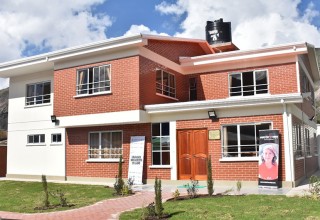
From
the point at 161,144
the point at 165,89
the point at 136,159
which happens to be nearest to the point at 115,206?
the point at 136,159

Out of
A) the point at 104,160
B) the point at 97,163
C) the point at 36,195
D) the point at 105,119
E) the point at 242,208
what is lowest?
the point at 36,195

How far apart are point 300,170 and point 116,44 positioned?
32.4 ft

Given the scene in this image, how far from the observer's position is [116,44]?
17.2 meters

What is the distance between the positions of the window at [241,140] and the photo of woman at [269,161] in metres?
0.51

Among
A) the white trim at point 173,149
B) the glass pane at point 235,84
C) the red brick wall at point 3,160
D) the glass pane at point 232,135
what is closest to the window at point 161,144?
the white trim at point 173,149

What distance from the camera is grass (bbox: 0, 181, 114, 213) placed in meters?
12.5

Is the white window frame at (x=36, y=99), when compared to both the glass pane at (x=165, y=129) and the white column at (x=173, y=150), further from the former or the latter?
the white column at (x=173, y=150)

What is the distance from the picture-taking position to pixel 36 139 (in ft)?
70.5

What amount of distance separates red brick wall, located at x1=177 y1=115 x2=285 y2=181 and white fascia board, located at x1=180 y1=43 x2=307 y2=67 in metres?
4.64

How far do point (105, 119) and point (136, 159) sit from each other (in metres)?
2.39

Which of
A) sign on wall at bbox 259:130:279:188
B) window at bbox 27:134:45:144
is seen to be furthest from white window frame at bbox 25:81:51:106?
sign on wall at bbox 259:130:279:188

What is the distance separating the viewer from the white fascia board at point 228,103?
14539mm

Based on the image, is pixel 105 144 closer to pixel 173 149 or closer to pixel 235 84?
pixel 173 149

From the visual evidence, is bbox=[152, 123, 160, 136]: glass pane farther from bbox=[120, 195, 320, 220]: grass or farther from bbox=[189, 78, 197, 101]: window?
bbox=[120, 195, 320, 220]: grass
